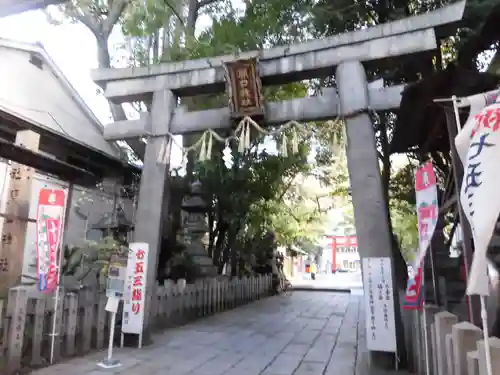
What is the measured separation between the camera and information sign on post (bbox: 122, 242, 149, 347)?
673 centimetres

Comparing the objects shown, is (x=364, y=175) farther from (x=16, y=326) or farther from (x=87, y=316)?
(x=16, y=326)

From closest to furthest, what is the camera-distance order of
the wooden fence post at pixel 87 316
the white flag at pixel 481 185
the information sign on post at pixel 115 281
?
the white flag at pixel 481 185 < the information sign on post at pixel 115 281 < the wooden fence post at pixel 87 316

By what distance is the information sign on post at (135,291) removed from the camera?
22.1 feet

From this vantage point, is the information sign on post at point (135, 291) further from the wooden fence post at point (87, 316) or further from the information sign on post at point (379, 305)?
the information sign on post at point (379, 305)

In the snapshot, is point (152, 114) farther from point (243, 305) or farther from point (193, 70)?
point (243, 305)

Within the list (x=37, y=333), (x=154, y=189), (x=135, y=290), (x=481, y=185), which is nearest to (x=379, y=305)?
(x=481, y=185)

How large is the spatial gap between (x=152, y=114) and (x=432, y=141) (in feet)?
17.2

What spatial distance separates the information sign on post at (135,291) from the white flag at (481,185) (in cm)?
545

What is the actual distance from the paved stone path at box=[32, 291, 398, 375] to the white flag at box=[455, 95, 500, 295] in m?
3.32

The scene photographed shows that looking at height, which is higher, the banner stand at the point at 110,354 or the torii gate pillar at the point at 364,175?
the torii gate pillar at the point at 364,175

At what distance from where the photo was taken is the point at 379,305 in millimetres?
5559

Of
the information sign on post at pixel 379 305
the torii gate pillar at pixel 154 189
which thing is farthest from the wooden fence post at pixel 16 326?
the information sign on post at pixel 379 305

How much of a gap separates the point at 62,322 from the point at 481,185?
5.80 meters

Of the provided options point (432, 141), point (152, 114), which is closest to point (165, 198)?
point (152, 114)
